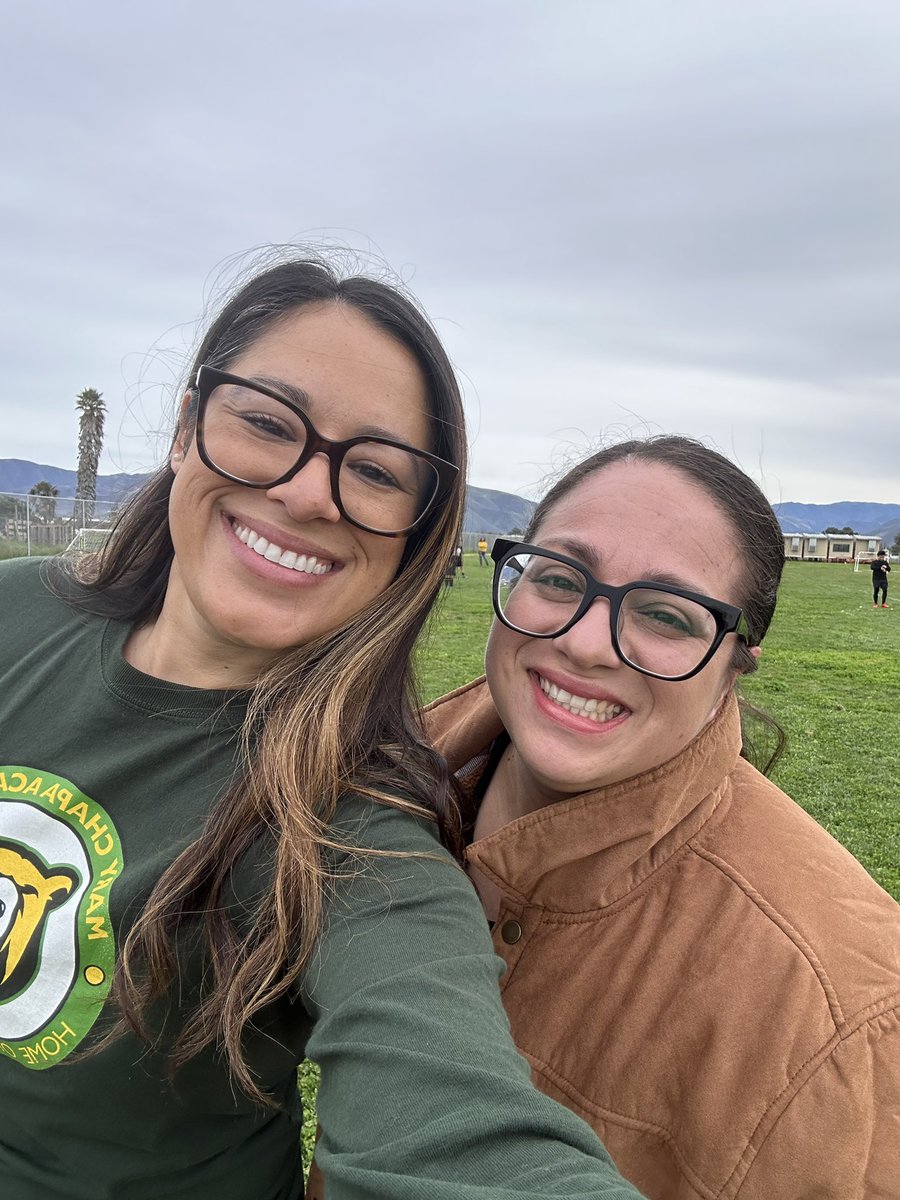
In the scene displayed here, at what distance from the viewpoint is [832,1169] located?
1432 mm

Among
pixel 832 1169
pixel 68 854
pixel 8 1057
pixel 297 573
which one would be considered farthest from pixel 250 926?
pixel 832 1169

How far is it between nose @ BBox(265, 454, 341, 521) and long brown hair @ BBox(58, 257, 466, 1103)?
277 millimetres

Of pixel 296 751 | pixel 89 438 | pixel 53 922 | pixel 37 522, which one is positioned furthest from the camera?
pixel 89 438

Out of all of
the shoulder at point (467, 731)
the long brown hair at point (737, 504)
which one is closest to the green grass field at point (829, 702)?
the shoulder at point (467, 731)

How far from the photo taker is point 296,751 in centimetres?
160

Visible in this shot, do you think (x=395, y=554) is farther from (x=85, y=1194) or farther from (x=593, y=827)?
(x=85, y=1194)

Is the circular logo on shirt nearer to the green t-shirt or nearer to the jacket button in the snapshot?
the green t-shirt

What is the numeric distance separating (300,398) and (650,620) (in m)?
0.92

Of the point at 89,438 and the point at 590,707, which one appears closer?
the point at 590,707

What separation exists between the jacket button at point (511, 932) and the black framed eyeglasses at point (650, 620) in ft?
2.33

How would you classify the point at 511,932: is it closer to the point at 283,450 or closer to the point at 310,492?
the point at 310,492

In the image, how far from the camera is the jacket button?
75.0 inches

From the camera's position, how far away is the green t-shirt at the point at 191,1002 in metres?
1.06

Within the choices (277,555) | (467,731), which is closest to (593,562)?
(277,555)
